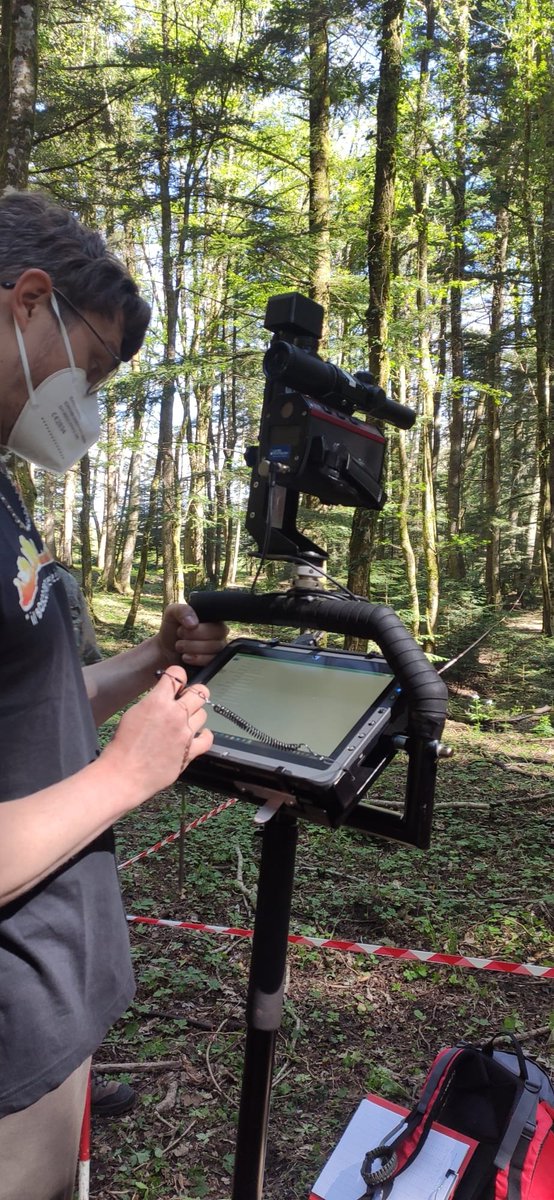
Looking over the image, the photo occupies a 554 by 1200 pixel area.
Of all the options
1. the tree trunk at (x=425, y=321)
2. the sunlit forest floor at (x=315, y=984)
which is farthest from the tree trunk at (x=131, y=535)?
the sunlit forest floor at (x=315, y=984)

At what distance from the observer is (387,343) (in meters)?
7.18

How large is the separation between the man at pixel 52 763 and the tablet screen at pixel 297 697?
16 centimetres

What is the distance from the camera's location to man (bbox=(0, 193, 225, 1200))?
3.58ft

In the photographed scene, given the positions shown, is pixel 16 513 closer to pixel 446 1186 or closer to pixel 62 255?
pixel 62 255

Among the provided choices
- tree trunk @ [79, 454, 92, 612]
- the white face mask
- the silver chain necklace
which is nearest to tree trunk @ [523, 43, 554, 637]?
tree trunk @ [79, 454, 92, 612]

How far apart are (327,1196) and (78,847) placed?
146 centimetres

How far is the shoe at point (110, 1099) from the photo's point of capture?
2.65 m

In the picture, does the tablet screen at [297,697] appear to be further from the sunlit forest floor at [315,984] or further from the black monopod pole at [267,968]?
the sunlit forest floor at [315,984]

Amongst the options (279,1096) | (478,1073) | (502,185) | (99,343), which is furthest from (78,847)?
(502,185)

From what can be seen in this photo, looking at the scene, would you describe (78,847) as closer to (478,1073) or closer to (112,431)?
(478,1073)

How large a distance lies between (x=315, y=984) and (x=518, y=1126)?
5.72 ft

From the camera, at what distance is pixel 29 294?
1306mm

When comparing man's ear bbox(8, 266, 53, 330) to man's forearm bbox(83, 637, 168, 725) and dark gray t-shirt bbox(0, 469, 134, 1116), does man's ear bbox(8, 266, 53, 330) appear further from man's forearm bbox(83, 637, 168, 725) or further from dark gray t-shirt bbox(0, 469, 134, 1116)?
man's forearm bbox(83, 637, 168, 725)

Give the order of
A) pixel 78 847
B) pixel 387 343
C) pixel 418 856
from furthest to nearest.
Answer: pixel 387 343 → pixel 418 856 → pixel 78 847
